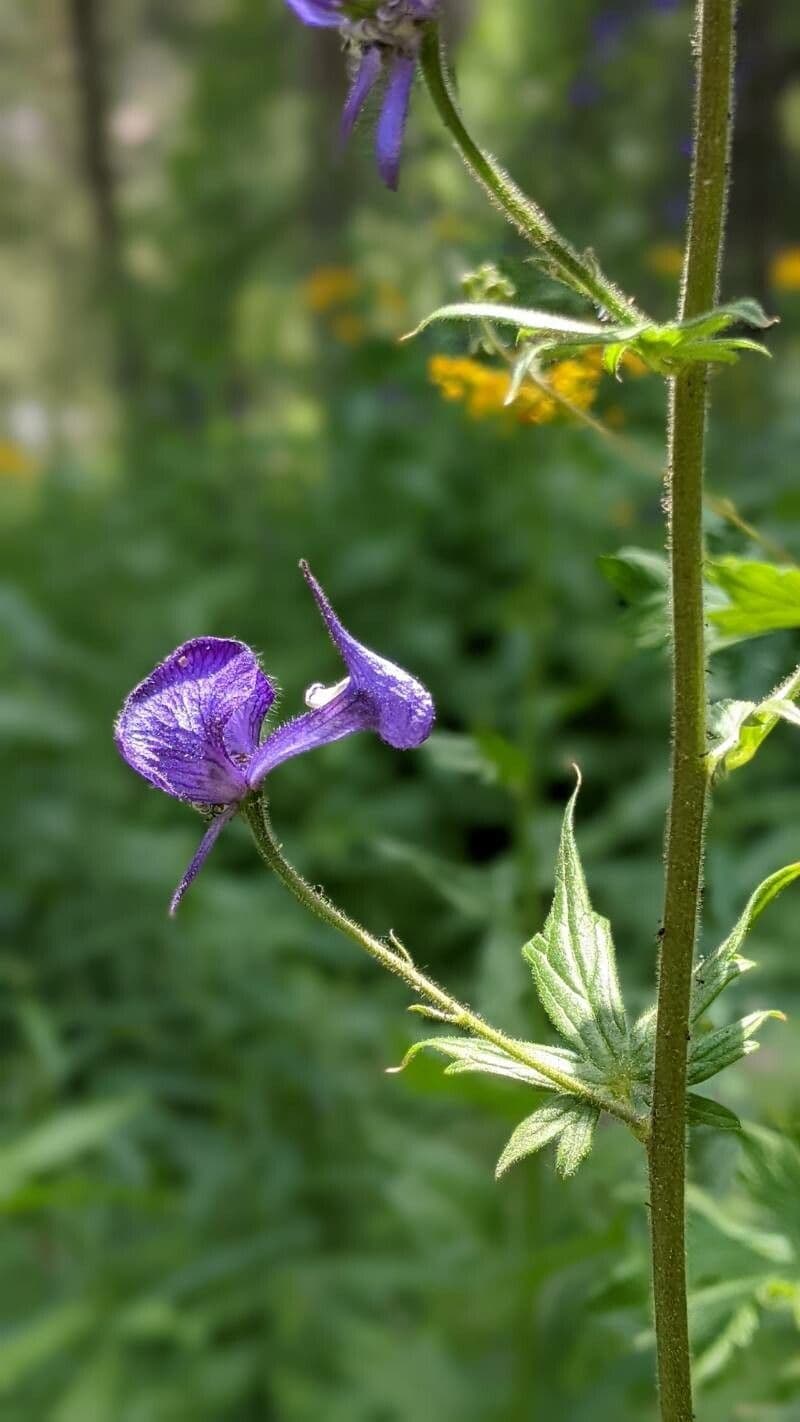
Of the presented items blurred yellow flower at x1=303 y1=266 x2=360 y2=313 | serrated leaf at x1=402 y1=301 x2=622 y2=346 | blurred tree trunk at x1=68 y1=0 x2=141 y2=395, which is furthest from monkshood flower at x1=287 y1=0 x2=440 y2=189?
blurred tree trunk at x1=68 y1=0 x2=141 y2=395

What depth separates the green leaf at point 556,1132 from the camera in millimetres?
828

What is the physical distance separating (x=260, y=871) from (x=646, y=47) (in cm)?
356

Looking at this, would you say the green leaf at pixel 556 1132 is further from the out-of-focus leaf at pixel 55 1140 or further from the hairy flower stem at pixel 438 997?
the out-of-focus leaf at pixel 55 1140

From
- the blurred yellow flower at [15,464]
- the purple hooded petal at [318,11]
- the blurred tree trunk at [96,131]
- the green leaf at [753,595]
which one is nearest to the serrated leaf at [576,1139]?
the green leaf at [753,595]

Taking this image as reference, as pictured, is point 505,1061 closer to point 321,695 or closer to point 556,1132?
point 556,1132

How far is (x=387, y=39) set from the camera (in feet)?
2.85

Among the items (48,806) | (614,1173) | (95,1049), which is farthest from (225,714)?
(48,806)

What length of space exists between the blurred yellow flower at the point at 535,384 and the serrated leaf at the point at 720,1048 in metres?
0.49

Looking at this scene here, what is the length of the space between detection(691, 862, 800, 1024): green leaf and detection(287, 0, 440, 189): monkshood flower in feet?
1.50

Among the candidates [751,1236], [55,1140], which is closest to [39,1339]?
[55,1140]

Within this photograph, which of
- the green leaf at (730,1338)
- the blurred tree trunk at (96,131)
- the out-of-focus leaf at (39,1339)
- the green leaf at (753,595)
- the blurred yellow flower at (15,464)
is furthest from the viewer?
the blurred tree trunk at (96,131)

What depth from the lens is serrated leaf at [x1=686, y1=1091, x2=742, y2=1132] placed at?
0.89m

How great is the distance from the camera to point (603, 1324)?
1481 millimetres

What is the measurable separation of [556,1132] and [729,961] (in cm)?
14
